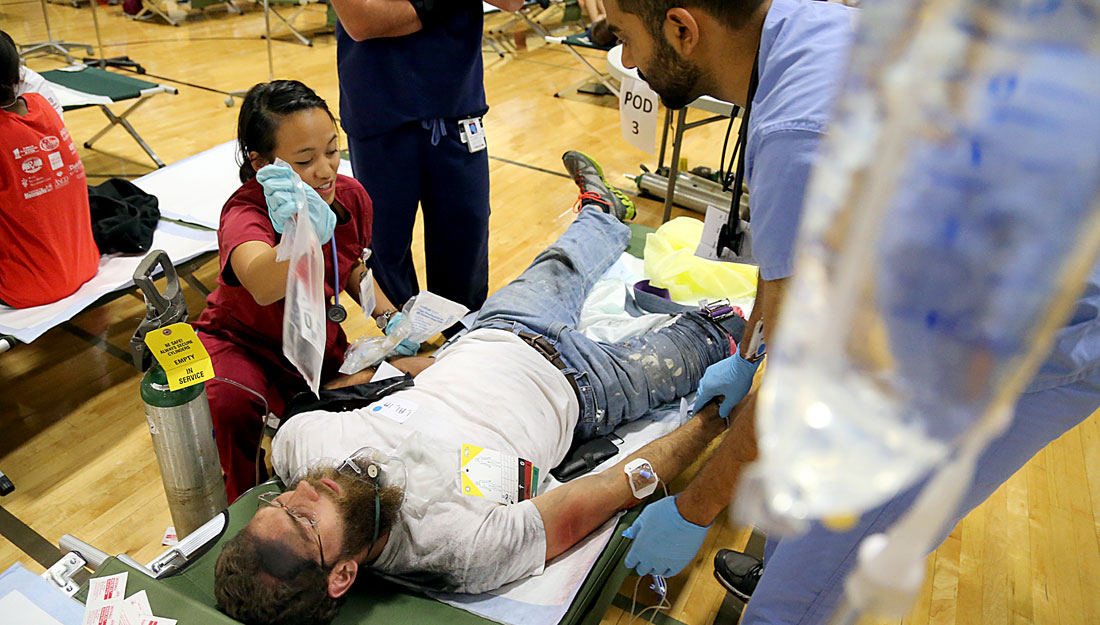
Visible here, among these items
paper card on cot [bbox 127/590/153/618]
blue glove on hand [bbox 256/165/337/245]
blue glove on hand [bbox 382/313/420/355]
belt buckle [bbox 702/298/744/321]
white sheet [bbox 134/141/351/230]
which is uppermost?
blue glove on hand [bbox 256/165/337/245]

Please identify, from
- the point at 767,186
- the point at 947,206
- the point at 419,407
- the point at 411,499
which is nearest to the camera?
the point at 947,206

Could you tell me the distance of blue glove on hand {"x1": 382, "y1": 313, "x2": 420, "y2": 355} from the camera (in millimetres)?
2109

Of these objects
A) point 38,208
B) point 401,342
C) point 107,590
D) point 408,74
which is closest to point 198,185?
point 38,208

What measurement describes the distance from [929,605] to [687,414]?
73cm

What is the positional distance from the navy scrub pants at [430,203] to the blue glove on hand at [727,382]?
1068 mm

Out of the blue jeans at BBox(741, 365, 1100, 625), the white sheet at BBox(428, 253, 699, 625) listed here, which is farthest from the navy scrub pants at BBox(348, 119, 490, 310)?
the blue jeans at BBox(741, 365, 1100, 625)

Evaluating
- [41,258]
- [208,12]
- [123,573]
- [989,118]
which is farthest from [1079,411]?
[208,12]

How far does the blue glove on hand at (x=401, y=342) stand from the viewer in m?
2.11

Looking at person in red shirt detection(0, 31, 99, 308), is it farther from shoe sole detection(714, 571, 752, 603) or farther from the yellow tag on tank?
the yellow tag on tank

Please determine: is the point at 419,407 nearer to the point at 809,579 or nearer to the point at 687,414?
the point at 687,414

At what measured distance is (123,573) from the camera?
125cm

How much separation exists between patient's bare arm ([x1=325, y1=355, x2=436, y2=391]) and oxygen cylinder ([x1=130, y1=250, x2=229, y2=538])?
1.41 feet

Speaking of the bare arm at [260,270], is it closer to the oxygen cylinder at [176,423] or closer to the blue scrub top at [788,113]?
the oxygen cylinder at [176,423]

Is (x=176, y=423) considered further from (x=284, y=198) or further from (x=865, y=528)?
(x=865, y=528)
